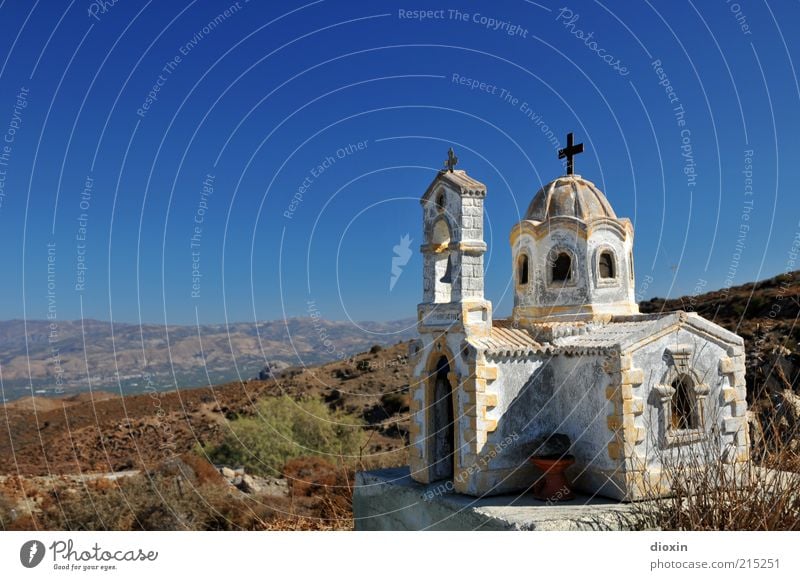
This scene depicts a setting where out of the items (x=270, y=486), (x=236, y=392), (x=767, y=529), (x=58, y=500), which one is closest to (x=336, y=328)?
(x=270, y=486)

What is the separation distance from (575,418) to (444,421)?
285 centimetres

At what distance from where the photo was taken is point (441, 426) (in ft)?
45.0

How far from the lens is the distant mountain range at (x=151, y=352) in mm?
12766

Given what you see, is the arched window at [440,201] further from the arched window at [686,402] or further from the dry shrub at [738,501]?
the dry shrub at [738,501]

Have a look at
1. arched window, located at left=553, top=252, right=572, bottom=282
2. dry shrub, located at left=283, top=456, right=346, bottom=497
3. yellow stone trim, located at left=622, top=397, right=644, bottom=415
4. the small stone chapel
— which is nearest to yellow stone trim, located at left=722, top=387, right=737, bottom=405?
the small stone chapel

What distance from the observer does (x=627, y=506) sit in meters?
11.0

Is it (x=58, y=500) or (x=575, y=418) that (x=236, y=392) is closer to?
(x=58, y=500)

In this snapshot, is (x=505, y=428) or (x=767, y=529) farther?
(x=505, y=428)

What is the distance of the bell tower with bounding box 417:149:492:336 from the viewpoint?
1284cm

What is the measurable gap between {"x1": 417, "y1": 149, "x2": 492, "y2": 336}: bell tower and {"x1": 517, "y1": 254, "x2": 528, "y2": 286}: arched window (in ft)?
9.39

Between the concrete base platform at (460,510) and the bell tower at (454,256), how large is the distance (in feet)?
11.1

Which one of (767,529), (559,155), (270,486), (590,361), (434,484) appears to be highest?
(559,155)

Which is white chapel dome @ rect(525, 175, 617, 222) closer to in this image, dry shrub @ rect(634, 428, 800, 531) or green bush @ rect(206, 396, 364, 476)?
dry shrub @ rect(634, 428, 800, 531)

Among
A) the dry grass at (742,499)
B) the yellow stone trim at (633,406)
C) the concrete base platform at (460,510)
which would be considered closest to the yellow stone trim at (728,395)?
the yellow stone trim at (633,406)
